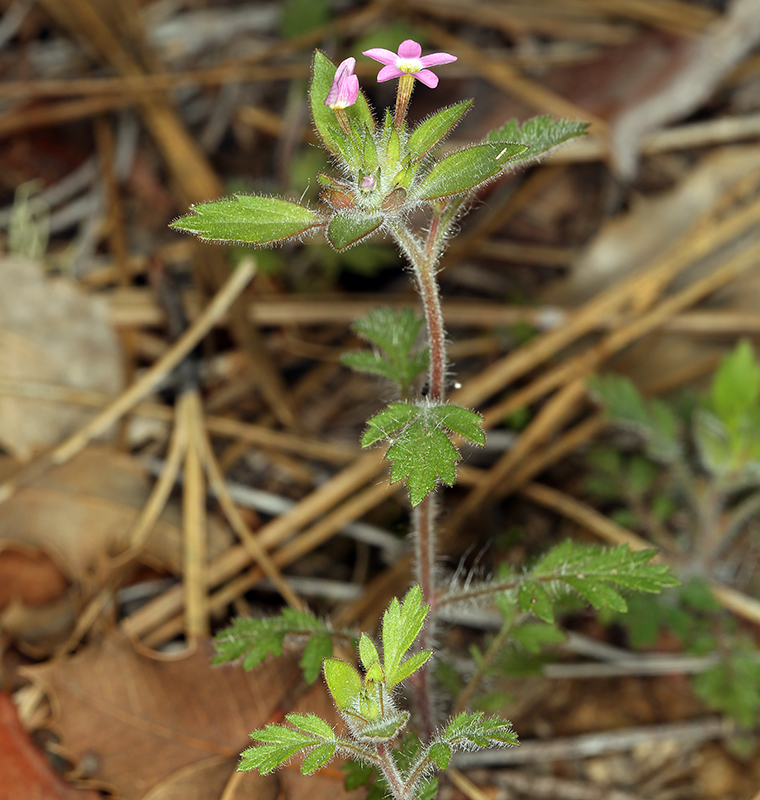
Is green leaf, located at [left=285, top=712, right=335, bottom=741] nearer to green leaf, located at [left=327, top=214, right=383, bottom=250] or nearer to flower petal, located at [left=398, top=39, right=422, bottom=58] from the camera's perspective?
green leaf, located at [left=327, top=214, right=383, bottom=250]

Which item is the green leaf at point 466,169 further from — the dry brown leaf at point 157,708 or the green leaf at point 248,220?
the dry brown leaf at point 157,708

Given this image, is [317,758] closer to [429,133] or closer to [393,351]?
[393,351]

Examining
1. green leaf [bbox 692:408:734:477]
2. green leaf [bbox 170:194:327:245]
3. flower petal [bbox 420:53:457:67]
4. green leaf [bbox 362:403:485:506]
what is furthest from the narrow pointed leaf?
green leaf [bbox 692:408:734:477]

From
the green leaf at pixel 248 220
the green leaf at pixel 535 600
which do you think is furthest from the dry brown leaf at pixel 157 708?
the green leaf at pixel 248 220

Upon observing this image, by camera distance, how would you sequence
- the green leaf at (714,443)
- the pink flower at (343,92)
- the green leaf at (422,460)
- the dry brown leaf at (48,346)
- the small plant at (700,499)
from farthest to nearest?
the dry brown leaf at (48,346) → the green leaf at (714,443) → the small plant at (700,499) → the green leaf at (422,460) → the pink flower at (343,92)

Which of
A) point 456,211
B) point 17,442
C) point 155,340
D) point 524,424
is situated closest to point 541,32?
point 524,424

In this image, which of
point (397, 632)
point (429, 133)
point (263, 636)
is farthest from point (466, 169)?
point (263, 636)

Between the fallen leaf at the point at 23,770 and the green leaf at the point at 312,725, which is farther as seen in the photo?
the fallen leaf at the point at 23,770
